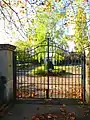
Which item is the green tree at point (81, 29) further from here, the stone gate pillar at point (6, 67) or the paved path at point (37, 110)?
the paved path at point (37, 110)

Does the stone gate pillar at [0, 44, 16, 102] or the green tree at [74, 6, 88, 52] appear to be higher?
the green tree at [74, 6, 88, 52]

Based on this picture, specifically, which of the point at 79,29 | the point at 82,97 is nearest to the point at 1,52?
the point at 82,97

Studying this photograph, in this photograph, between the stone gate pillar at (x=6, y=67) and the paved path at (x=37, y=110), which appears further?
the stone gate pillar at (x=6, y=67)

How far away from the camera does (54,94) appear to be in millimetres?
13016

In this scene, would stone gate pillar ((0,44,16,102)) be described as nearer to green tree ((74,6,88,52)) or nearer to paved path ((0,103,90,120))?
paved path ((0,103,90,120))

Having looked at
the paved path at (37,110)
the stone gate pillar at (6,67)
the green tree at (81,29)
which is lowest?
the paved path at (37,110)

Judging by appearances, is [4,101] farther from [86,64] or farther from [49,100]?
[86,64]

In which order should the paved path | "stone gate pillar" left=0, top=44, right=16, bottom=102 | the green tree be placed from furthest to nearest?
the green tree
"stone gate pillar" left=0, top=44, right=16, bottom=102
the paved path

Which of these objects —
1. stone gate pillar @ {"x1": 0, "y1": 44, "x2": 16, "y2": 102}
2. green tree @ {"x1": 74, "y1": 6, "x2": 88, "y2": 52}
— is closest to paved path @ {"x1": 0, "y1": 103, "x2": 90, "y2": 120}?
stone gate pillar @ {"x1": 0, "y1": 44, "x2": 16, "y2": 102}

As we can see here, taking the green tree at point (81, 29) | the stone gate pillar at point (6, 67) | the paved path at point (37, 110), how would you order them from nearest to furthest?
the paved path at point (37, 110), the stone gate pillar at point (6, 67), the green tree at point (81, 29)

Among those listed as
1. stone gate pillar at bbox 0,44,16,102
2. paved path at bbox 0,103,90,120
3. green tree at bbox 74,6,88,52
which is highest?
green tree at bbox 74,6,88,52

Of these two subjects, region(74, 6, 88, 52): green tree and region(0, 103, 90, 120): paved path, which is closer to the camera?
region(0, 103, 90, 120): paved path

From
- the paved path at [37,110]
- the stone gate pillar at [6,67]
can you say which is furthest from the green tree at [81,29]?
the paved path at [37,110]

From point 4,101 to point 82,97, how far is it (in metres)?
3.06
